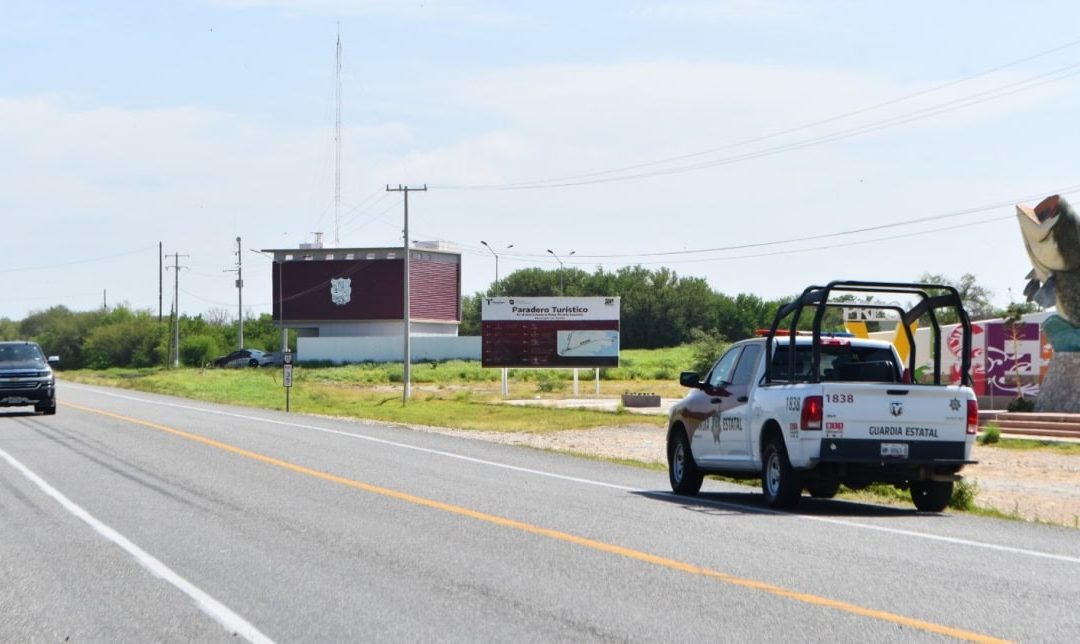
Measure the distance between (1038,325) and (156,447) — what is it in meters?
30.1

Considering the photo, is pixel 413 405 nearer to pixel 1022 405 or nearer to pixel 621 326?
pixel 1022 405

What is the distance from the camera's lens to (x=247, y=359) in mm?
106625

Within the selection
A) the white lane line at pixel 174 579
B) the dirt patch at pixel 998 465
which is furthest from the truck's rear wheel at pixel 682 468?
the white lane line at pixel 174 579

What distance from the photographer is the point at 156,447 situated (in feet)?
79.5

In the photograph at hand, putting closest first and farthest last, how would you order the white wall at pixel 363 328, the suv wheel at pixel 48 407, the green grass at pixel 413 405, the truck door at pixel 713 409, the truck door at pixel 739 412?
1. the truck door at pixel 739 412
2. the truck door at pixel 713 409
3. the suv wheel at pixel 48 407
4. the green grass at pixel 413 405
5. the white wall at pixel 363 328

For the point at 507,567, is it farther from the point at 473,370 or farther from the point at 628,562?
the point at 473,370

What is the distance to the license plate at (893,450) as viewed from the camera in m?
14.1

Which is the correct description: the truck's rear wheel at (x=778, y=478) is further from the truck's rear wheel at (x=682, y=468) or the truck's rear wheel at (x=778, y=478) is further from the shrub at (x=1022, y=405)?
the shrub at (x=1022, y=405)

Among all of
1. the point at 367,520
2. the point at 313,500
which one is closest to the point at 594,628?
the point at 367,520

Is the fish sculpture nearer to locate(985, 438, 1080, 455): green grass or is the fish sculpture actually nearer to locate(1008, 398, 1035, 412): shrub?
locate(1008, 398, 1035, 412): shrub

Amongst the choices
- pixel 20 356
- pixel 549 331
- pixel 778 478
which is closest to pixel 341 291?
pixel 549 331

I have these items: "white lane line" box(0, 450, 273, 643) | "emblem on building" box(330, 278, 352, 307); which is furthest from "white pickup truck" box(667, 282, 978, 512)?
"emblem on building" box(330, 278, 352, 307)

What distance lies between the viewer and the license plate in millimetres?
14086

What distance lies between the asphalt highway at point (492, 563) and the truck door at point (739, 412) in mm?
617
